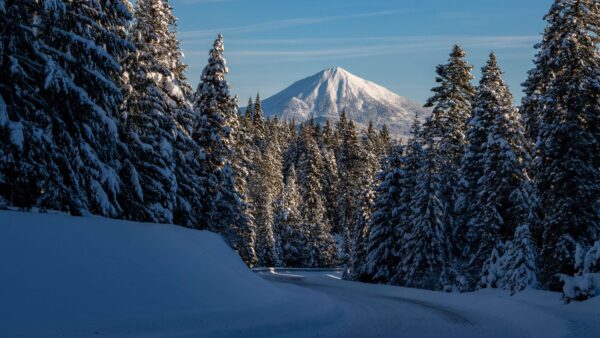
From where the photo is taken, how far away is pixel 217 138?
1318 inches

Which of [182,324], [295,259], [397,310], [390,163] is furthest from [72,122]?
[295,259]

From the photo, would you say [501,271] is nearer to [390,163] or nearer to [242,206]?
[390,163]

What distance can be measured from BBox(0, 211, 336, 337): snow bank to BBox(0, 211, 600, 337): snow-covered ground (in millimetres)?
27

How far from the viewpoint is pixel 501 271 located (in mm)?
26547

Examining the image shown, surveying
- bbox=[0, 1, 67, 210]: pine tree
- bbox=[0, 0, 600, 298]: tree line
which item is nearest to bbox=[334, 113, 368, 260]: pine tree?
bbox=[0, 0, 600, 298]: tree line

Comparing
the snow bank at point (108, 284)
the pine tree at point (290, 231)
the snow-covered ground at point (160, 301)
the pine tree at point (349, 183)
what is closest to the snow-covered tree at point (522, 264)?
the snow-covered ground at point (160, 301)

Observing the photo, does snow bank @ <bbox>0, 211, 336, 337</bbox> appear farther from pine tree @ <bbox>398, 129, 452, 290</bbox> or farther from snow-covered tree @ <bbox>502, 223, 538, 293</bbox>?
pine tree @ <bbox>398, 129, 452, 290</bbox>

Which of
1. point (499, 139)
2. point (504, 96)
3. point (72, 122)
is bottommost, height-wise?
point (72, 122)

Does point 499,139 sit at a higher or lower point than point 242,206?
higher

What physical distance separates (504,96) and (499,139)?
2.93 meters

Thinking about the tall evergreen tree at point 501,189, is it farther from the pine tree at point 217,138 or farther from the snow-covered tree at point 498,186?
the pine tree at point 217,138

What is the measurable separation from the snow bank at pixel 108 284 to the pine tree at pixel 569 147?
511 inches

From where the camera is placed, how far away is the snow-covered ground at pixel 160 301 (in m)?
11.1

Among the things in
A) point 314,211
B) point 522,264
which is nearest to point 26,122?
point 522,264
